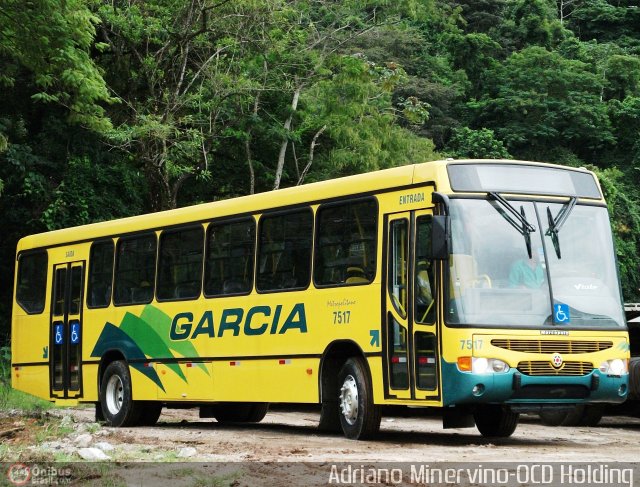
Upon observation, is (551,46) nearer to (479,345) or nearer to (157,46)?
(157,46)

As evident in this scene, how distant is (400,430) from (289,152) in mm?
22303

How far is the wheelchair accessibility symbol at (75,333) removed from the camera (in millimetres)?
20641

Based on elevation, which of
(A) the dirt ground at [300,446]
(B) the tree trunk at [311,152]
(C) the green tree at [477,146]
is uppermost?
(C) the green tree at [477,146]

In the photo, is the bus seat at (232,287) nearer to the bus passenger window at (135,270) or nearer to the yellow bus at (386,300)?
the yellow bus at (386,300)

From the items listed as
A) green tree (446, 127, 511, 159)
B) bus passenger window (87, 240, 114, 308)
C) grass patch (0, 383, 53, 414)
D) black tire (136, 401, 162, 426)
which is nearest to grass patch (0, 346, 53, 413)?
grass patch (0, 383, 53, 414)

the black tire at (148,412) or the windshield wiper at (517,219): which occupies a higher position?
the windshield wiper at (517,219)

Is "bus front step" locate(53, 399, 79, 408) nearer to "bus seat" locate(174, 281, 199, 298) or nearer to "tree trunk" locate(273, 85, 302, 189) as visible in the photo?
"bus seat" locate(174, 281, 199, 298)

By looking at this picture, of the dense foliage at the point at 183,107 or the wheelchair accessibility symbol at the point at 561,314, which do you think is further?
the dense foliage at the point at 183,107

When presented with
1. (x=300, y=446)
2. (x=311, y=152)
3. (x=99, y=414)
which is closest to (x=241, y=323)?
(x=300, y=446)

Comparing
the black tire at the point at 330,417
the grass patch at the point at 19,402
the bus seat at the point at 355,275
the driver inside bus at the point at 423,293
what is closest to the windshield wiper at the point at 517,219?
the driver inside bus at the point at 423,293

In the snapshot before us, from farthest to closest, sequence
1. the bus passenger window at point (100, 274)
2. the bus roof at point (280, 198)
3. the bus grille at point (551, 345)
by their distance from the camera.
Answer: the bus passenger window at point (100, 274) → the bus roof at point (280, 198) → the bus grille at point (551, 345)

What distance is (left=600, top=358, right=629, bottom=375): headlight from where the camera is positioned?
14.3 meters

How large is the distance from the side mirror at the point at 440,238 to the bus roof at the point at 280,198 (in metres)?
0.53

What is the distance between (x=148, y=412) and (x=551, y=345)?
7906 mm
